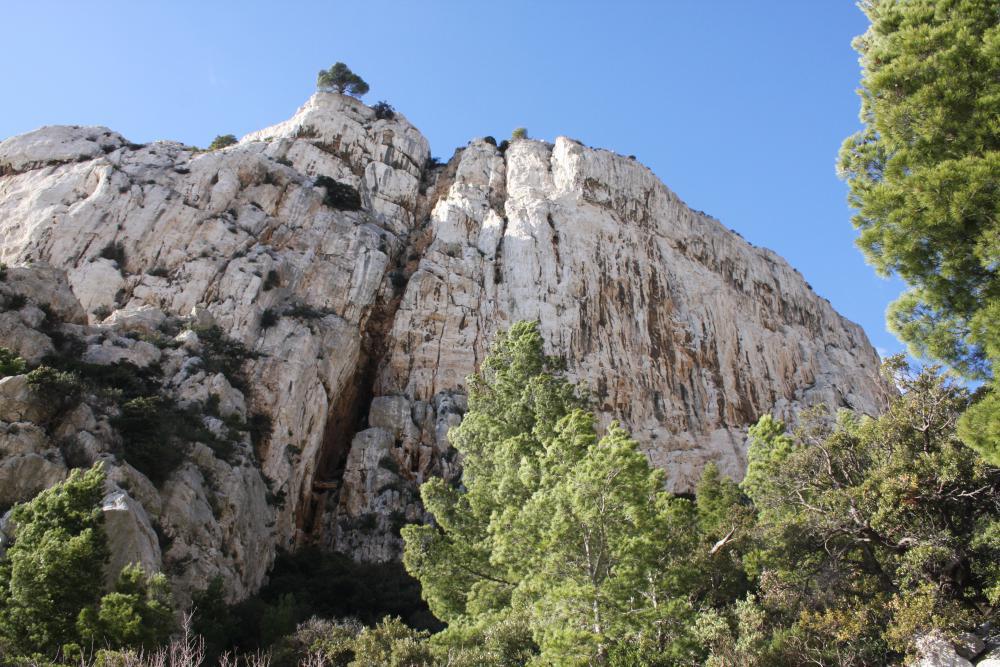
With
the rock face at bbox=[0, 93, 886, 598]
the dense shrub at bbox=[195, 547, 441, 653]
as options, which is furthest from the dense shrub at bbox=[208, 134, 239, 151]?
the dense shrub at bbox=[195, 547, 441, 653]

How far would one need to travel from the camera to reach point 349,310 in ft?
144

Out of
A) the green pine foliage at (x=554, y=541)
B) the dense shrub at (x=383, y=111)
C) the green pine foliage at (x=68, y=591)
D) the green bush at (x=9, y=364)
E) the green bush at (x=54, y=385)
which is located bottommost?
the green pine foliage at (x=68, y=591)

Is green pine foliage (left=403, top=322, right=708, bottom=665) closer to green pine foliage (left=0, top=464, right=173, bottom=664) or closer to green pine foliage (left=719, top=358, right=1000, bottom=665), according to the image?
green pine foliage (left=719, top=358, right=1000, bottom=665)

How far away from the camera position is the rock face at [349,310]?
27.6 metres

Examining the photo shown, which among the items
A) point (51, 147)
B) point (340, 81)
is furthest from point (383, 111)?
point (51, 147)

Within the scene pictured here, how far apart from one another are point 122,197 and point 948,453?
45434 mm

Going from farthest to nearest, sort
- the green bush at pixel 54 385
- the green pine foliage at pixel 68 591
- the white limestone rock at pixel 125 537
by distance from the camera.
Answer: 1. the green bush at pixel 54 385
2. the white limestone rock at pixel 125 537
3. the green pine foliage at pixel 68 591

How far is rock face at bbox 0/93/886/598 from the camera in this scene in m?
27.6

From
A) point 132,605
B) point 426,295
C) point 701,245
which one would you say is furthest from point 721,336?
point 132,605

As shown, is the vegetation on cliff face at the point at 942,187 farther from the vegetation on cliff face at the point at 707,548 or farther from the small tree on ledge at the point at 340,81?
the small tree on ledge at the point at 340,81

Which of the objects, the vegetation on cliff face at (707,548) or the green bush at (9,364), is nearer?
the vegetation on cliff face at (707,548)

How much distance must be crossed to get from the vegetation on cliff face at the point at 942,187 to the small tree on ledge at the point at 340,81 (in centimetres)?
6275

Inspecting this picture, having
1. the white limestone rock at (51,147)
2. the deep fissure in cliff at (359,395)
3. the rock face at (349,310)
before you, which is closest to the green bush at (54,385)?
the rock face at (349,310)

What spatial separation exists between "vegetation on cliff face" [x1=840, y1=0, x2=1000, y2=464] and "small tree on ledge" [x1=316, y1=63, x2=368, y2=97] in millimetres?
62751
